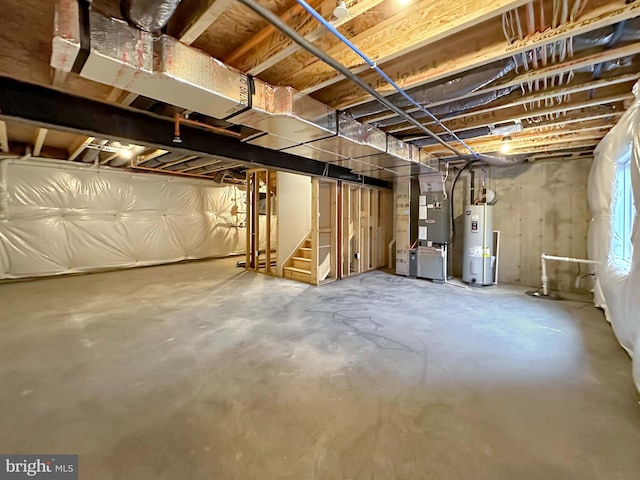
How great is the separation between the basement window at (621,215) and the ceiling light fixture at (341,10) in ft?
11.7

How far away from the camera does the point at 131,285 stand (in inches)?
191

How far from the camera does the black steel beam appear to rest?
2.01 meters

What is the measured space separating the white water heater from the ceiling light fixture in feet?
14.5

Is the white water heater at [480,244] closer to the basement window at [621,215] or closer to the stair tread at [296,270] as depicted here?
the basement window at [621,215]

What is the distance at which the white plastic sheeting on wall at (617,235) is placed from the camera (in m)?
1.99

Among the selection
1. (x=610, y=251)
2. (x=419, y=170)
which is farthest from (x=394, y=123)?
(x=610, y=251)

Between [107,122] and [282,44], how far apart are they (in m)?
1.72

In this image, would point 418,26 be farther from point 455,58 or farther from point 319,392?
point 319,392

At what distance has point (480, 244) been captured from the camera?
4934mm

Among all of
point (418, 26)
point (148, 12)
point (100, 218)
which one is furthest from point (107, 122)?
point (100, 218)

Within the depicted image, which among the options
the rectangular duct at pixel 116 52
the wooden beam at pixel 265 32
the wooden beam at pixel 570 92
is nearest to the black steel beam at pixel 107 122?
the rectangular duct at pixel 116 52

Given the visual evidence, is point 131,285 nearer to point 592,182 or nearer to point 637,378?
point 637,378

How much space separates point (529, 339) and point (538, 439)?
4.98 ft

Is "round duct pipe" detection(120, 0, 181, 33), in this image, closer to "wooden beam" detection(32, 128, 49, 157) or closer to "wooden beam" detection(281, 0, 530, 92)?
"wooden beam" detection(281, 0, 530, 92)
